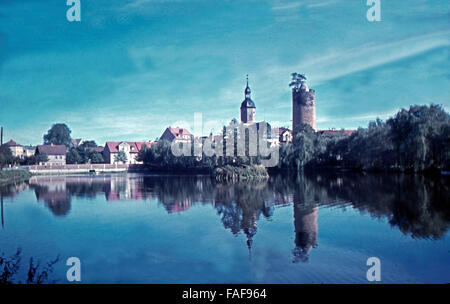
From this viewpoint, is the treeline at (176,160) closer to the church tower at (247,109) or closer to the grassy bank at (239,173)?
the grassy bank at (239,173)

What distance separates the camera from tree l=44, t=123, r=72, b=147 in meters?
91.0

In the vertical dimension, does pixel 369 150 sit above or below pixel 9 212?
above

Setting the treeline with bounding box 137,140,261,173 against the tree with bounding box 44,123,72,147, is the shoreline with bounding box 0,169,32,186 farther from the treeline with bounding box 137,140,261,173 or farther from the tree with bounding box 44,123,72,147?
the tree with bounding box 44,123,72,147

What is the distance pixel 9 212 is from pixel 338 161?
4020 cm

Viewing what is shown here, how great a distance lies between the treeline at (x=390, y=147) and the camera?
28.2 m

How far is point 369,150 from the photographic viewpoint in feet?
118

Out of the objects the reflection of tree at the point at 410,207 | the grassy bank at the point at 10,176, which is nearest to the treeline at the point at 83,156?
the grassy bank at the point at 10,176

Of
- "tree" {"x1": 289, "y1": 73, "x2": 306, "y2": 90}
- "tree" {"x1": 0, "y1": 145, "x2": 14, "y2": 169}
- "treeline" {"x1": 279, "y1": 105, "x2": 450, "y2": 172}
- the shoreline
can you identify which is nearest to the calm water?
"treeline" {"x1": 279, "y1": 105, "x2": 450, "y2": 172}

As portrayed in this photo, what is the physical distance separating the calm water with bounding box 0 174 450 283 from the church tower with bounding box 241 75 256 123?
52717 mm

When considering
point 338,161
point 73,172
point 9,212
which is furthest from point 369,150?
point 73,172

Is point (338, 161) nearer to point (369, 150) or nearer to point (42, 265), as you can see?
point (369, 150)

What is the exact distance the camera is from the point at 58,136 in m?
91.2

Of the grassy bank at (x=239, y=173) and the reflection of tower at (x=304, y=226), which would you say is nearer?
the reflection of tower at (x=304, y=226)

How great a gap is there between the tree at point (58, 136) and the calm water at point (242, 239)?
81.5m
